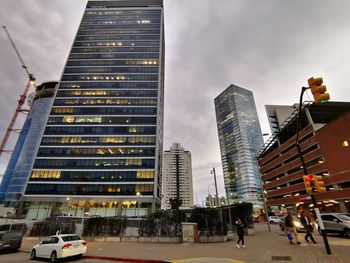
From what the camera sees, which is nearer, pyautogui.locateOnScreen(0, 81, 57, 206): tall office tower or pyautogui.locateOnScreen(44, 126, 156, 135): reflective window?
pyautogui.locateOnScreen(44, 126, 156, 135): reflective window

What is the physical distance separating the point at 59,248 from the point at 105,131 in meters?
62.3

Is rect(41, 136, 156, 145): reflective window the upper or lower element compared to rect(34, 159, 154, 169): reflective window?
upper

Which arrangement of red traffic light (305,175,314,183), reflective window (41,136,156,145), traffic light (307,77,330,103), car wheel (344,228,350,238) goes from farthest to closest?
reflective window (41,136,156,145), car wheel (344,228,350,238), red traffic light (305,175,314,183), traffic light (307,77,330,103)

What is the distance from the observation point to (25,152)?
95750 mm

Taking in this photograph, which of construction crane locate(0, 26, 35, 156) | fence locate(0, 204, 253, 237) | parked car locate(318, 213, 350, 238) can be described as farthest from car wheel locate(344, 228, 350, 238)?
construction crane locate(0, 26, 35, 156)

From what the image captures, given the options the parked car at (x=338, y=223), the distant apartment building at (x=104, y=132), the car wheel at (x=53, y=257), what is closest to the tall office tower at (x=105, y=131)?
the distant apartment building at (x=104, y=132)

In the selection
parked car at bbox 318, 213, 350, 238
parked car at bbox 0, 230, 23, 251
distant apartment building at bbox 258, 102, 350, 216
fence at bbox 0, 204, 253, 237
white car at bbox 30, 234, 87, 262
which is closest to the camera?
white car at bbox 30, 234, 87, 262

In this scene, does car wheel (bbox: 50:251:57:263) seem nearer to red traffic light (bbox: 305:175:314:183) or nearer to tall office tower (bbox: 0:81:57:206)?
red traffic light (bbox: 305:175:314:183)

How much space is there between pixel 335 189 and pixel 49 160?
7873 cm

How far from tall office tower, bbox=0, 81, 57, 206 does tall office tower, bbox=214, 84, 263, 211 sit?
389 ft

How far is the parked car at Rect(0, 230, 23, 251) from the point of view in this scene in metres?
15.4

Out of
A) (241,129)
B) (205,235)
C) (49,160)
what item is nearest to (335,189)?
(205,235)

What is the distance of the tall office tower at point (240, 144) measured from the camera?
15212cm

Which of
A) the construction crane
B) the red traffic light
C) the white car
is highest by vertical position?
the construction crane
